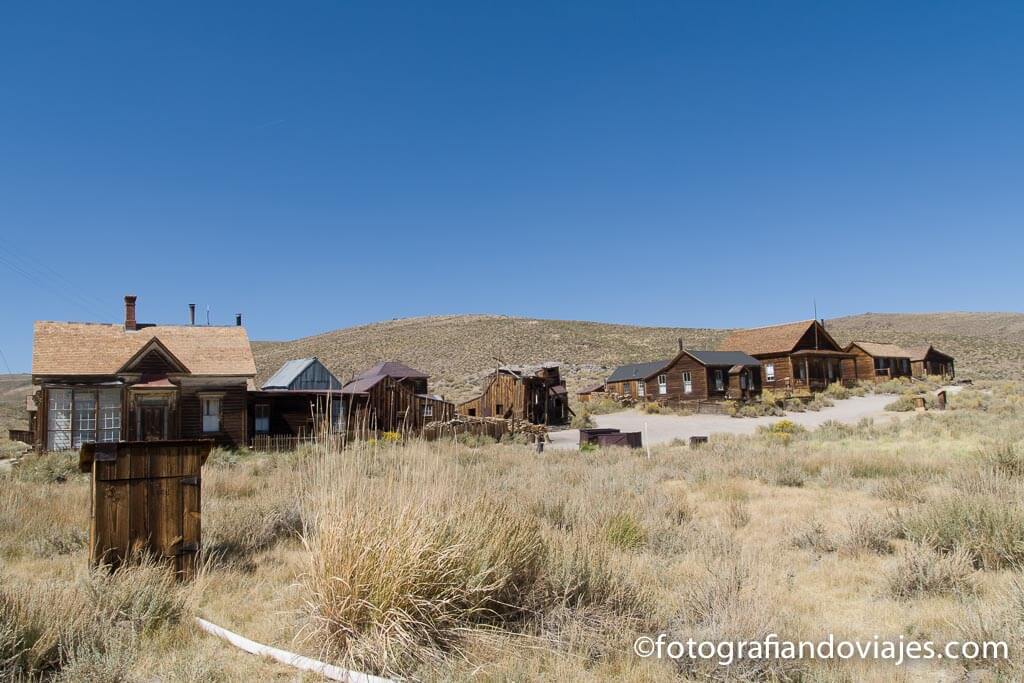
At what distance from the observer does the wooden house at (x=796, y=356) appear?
4260 centimetres

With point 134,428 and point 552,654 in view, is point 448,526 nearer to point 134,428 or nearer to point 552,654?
point 552,654

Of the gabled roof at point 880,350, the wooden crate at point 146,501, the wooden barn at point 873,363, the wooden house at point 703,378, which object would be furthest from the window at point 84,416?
the gabled roof at point 880,350

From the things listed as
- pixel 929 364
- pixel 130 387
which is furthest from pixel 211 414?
pixel 929 364

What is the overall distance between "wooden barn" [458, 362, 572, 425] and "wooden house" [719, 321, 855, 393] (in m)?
16.6

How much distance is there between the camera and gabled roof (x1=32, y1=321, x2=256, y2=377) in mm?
22984

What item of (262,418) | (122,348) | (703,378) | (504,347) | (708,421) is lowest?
(708,421)

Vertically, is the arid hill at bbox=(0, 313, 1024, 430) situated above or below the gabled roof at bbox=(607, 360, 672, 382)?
above

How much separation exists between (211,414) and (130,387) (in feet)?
9.48

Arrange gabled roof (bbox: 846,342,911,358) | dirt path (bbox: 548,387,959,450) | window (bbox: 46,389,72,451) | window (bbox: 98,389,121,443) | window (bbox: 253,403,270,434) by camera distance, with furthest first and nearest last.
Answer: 1. gabled roof (bbox: 846,342,911,358)
2. dirt path (bbox: 548,387,959,450)
3. window (bbox: 253,403,270,434)
4. window (bbox: 98,389,121,443)
5. window (bbox: 46,389,72,451)

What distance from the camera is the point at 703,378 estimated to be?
39.3m

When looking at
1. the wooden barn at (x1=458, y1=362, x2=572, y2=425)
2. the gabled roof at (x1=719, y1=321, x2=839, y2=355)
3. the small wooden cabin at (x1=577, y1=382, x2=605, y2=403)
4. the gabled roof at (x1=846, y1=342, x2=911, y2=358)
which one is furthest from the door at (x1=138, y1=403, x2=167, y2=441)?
the gabled roof at (x1=846, y1=342, x2=911, y2=358)

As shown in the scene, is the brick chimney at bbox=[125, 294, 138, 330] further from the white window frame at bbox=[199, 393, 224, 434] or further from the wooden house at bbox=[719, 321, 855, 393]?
the wooden house at bbox=[719, 321, 855, 393]

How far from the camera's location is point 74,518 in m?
8.38

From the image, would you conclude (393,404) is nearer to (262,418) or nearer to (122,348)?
(262,418)
